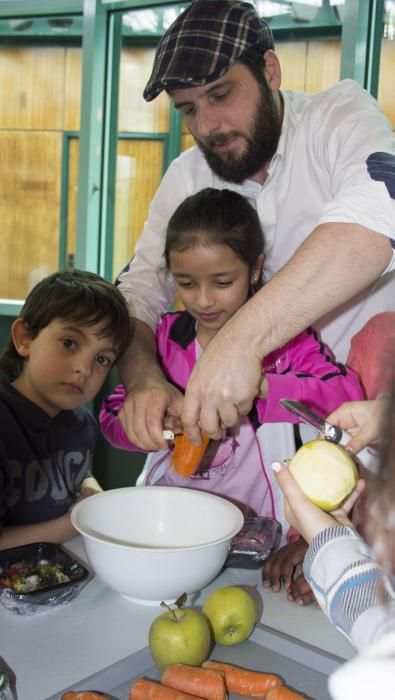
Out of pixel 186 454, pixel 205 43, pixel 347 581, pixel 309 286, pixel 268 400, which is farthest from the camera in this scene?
pixel 205 43

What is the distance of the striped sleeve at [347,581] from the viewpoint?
0.80 meters

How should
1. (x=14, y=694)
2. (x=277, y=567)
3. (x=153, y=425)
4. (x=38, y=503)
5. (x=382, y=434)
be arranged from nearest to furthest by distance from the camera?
(x=382, y=434) < (x=14, y=694) < (x=277, y=567) < (x=153, y=425) < (x=38, y=503)

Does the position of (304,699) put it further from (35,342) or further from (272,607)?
(35,342)

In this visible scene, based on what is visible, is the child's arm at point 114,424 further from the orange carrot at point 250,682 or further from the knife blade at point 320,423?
the orange carrot at point 250,682

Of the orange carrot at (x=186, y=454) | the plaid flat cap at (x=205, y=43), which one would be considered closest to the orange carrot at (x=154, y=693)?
the orange carrot at (x=186, y=454)

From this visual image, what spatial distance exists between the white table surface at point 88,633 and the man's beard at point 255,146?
107 cm

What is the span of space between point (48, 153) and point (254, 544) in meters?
2.77

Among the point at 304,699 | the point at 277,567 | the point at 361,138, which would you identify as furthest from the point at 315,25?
the point at 304,699

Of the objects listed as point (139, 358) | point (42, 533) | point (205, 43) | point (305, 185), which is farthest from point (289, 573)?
point (205, 43)

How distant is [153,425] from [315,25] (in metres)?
2.19

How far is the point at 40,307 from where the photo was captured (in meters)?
1.77

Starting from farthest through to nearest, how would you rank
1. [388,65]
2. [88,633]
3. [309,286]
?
[388,65] → [309,286] → [88,633]

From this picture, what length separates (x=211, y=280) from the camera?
1744mm

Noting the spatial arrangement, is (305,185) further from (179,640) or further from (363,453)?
(179,640)
